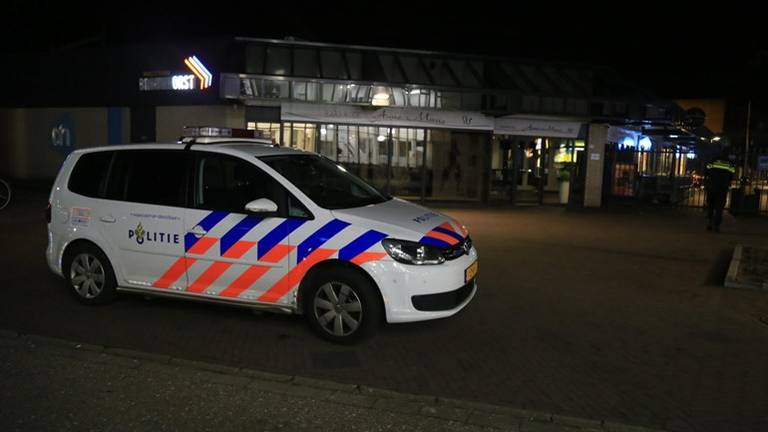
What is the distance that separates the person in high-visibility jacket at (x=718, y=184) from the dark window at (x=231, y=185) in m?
11.2

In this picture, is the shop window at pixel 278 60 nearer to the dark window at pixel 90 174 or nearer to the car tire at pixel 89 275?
the dark window at pixel 90 174

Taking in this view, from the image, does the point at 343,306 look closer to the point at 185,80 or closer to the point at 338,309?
the point at 338,309

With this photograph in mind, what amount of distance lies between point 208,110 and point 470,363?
14800 millimetres

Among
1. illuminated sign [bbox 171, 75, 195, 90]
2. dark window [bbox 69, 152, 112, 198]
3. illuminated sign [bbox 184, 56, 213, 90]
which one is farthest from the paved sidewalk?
illuminated sign [bbox 171, 75, 195, 90]

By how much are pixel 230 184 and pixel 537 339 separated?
3.25m

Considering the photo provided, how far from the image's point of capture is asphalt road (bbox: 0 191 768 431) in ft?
15.8

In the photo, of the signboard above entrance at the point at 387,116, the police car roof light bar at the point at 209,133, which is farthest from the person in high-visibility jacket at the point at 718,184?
the police car roof light bar at the point at 209,133

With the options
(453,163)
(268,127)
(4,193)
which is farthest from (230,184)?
(453,163)

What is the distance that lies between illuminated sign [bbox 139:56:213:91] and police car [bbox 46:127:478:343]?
1167 cm

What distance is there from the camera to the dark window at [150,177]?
6375 millimetres

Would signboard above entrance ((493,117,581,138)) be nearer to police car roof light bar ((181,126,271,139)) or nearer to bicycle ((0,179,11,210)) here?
bicycle ((0,179,11,210))

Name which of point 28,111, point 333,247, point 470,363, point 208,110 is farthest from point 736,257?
point 28,111

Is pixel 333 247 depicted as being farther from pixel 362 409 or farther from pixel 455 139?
pixel 455 139

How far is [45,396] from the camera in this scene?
4582mm
